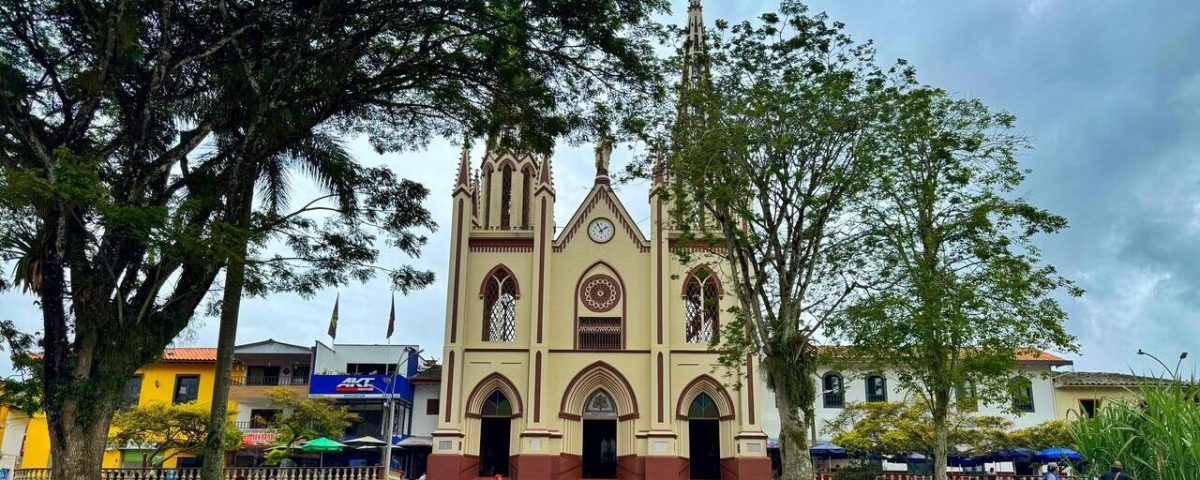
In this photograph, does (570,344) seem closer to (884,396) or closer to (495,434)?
(495,434)

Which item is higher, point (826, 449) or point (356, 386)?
point (356, 386)

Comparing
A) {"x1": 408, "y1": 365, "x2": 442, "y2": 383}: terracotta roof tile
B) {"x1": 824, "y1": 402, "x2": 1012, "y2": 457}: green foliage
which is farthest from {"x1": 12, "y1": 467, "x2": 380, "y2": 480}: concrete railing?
{"x1": 824, "y1": 402, "x2": 1012, "y2": 457}: green foliage

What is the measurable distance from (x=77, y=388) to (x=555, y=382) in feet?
70.3

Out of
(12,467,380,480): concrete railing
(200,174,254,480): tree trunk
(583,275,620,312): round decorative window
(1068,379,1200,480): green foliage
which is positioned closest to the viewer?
(1068,379,1200,480): green foliage

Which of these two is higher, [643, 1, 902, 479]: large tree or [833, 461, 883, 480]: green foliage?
[643, 1, 902, 479]: large tree

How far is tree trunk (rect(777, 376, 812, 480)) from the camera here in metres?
14.8

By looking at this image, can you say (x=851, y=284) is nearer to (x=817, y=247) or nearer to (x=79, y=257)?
(x=817, y=247)

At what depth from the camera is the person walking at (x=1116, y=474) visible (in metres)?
10.5

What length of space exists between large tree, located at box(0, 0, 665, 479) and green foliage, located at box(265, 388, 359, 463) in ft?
65.1

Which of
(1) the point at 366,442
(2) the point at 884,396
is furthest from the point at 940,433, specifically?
(1) the point at 366,442

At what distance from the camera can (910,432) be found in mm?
31906

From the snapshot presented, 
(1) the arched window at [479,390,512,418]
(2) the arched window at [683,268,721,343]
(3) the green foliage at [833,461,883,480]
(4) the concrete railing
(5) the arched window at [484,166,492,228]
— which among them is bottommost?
(4) the concrete railing

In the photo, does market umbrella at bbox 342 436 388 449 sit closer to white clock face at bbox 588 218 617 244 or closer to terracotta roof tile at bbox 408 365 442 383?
terracotta roof tile at bbox 408 365 442 383

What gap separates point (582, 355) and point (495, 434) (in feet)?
14.0
